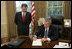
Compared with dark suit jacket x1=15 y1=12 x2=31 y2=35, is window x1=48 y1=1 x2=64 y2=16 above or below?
above

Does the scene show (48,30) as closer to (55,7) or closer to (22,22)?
(22,22)

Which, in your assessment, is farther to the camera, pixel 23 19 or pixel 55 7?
pixel 55 7

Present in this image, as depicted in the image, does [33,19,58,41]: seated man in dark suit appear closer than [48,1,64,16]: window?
Yes

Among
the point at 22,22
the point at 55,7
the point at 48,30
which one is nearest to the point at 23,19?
the point at 22,22

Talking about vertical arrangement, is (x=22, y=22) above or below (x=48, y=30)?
above

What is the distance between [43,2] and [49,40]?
10.1ft

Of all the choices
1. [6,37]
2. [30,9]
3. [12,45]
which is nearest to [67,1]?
[30,9]

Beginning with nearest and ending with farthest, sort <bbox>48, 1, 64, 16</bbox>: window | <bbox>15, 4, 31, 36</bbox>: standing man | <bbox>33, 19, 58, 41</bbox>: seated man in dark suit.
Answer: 1. <bbox>33, 19, 58, 41</bbox>: seated man in dark suit
2. <bbox>15, 4, 31, 36</bbox>: standing man
3. <bbox>48, 1, 64, 16</bbox>: window

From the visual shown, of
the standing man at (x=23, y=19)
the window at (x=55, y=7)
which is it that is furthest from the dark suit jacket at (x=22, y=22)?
the window at (x=55, y=7)

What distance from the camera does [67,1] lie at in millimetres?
5008

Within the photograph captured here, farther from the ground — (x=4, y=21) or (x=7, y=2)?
(x=7, y=2)

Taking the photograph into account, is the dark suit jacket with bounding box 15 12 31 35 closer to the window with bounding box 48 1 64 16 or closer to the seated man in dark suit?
the seated man in dark suit

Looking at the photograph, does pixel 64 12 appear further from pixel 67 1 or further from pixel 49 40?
pixel 49 40

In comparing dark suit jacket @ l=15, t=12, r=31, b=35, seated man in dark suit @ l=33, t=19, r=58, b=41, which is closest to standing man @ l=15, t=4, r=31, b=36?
dark suit jacket @ l=15, t=12, r=31, b=35
